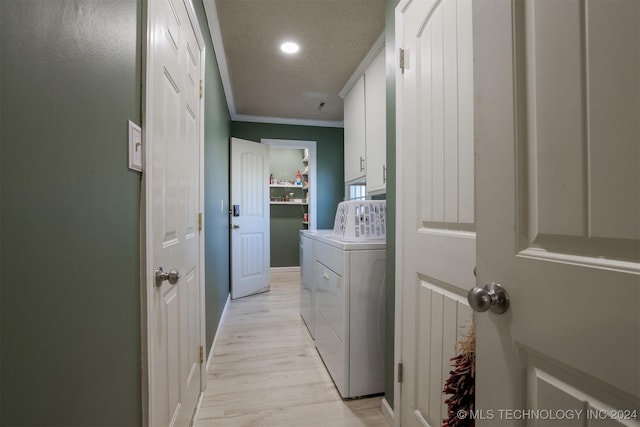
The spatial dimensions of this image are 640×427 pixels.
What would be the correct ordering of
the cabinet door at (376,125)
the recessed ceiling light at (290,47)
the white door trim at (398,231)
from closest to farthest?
the white door trim at (398,231), the cabinet door at (376,125), the recessed ceiling light at (290,47)

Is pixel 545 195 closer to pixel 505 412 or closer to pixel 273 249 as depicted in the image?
pixel 505 412

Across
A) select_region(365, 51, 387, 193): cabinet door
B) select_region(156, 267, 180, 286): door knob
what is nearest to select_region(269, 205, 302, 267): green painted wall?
select_region(365, 51, 387, 193): cabinet door

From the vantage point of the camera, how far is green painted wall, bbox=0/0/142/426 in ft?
1.31

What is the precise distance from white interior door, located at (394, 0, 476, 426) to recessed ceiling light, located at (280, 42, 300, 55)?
3.93 feet

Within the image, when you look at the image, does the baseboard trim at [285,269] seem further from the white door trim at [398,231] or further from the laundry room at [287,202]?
the white door trim at [398,231]

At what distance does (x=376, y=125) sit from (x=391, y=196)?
1012 millimetres

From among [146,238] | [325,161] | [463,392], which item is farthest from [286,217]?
[463,392]

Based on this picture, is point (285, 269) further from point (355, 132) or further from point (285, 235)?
point (355, 132)

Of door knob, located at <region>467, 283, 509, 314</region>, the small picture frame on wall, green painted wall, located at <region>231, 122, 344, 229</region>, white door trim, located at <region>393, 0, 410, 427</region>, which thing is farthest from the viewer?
green painted wall, located at <region>231, 122, 344, 229</region>

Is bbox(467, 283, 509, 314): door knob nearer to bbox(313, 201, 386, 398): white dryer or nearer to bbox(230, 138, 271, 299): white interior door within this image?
bbox(313, 201, 386, 398): white dryer

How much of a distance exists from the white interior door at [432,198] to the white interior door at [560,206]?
13.4 inches

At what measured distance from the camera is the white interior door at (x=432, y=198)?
977 millimetres

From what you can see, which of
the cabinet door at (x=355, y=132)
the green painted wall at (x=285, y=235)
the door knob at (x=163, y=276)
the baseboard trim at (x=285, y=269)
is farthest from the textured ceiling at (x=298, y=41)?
the baseboard trim at (x=285, y=269)

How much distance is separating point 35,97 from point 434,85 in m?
1.16
